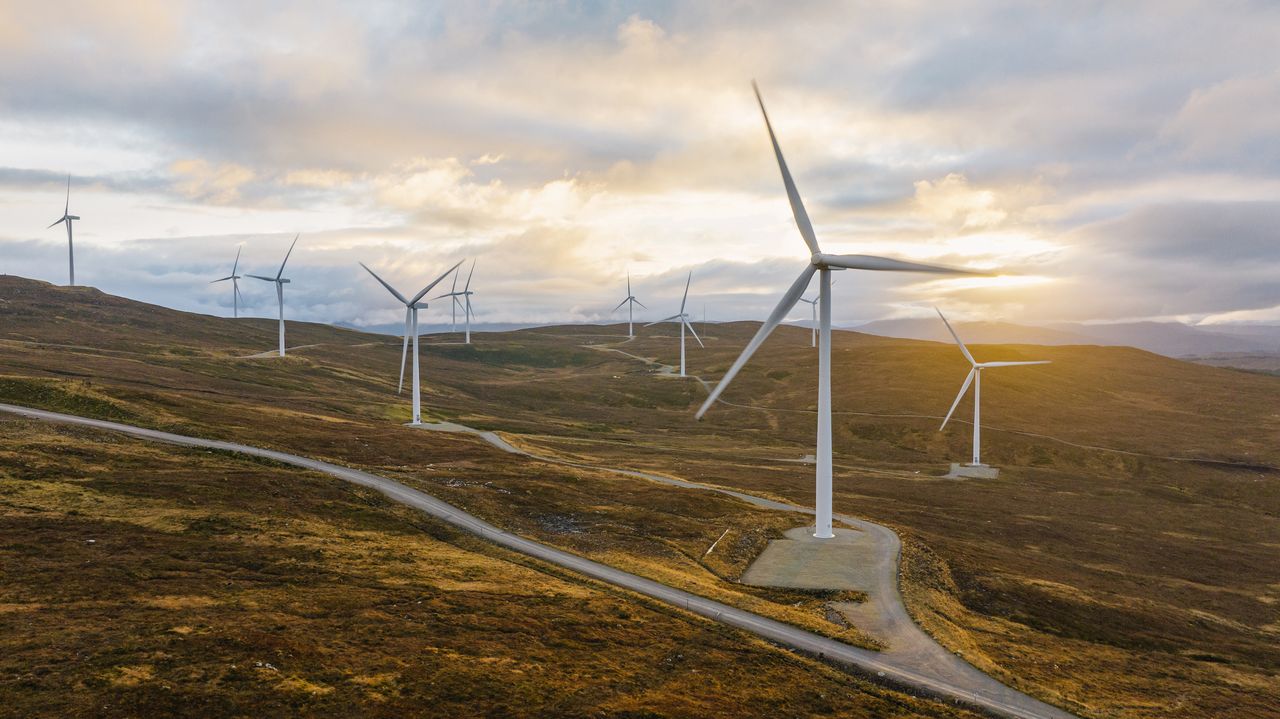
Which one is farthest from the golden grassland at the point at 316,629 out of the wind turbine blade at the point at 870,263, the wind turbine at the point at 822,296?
the wind turbine blade at the point at 870,263

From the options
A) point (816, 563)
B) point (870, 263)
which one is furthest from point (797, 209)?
point (816, 563)

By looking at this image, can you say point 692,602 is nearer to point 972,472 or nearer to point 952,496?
point 952,496

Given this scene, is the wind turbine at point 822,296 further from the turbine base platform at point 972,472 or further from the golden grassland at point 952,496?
the turbine base platform at point 972,472

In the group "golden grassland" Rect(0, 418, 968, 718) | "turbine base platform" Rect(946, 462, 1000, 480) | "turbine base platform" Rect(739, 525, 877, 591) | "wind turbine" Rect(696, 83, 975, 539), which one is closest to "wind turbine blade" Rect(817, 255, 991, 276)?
"wind turbine" Rect(696, 83, 975, 539)

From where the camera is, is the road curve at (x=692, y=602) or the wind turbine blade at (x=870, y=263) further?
the wind turbine blade at (x=870, y=263)

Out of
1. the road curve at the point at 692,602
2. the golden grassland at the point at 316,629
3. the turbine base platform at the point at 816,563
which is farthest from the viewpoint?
the turbine base platform at the point at 816,563

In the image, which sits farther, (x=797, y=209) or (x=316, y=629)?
(x=797, y=209)
